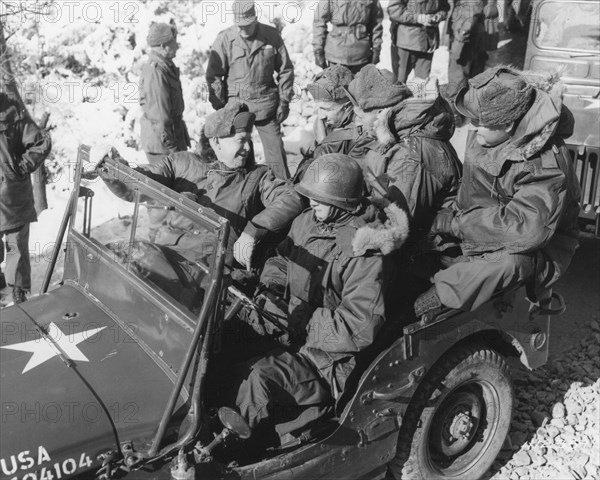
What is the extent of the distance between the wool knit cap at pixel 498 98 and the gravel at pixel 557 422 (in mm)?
1949

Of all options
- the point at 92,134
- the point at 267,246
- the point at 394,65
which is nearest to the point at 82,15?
the point at 92,134

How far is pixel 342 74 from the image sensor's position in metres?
5.47

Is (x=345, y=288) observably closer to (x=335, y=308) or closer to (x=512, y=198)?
(x=335, y=308)

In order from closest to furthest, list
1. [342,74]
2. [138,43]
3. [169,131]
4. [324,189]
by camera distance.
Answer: [324,189]
[342,74]
[169,131]
[138,43]

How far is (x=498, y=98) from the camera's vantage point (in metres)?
3.65

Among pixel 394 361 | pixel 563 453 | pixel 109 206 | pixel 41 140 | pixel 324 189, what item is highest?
pixel 324 189

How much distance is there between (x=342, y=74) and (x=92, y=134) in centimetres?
483

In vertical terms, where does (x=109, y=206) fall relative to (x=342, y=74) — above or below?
below

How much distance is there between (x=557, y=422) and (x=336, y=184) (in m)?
2.31

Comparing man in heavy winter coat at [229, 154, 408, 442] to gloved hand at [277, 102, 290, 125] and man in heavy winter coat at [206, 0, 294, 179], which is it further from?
gloved hand at [277, 102, 290, 125]

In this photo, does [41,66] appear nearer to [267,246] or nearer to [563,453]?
[267,246]

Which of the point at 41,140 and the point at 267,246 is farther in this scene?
the point at 41,140

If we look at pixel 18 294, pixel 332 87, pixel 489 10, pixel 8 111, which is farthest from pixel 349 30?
pixel 18 294

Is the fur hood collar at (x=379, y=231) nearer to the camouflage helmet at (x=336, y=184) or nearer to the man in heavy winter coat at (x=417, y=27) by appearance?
the camouflage helmet at (x=336, y=184)
